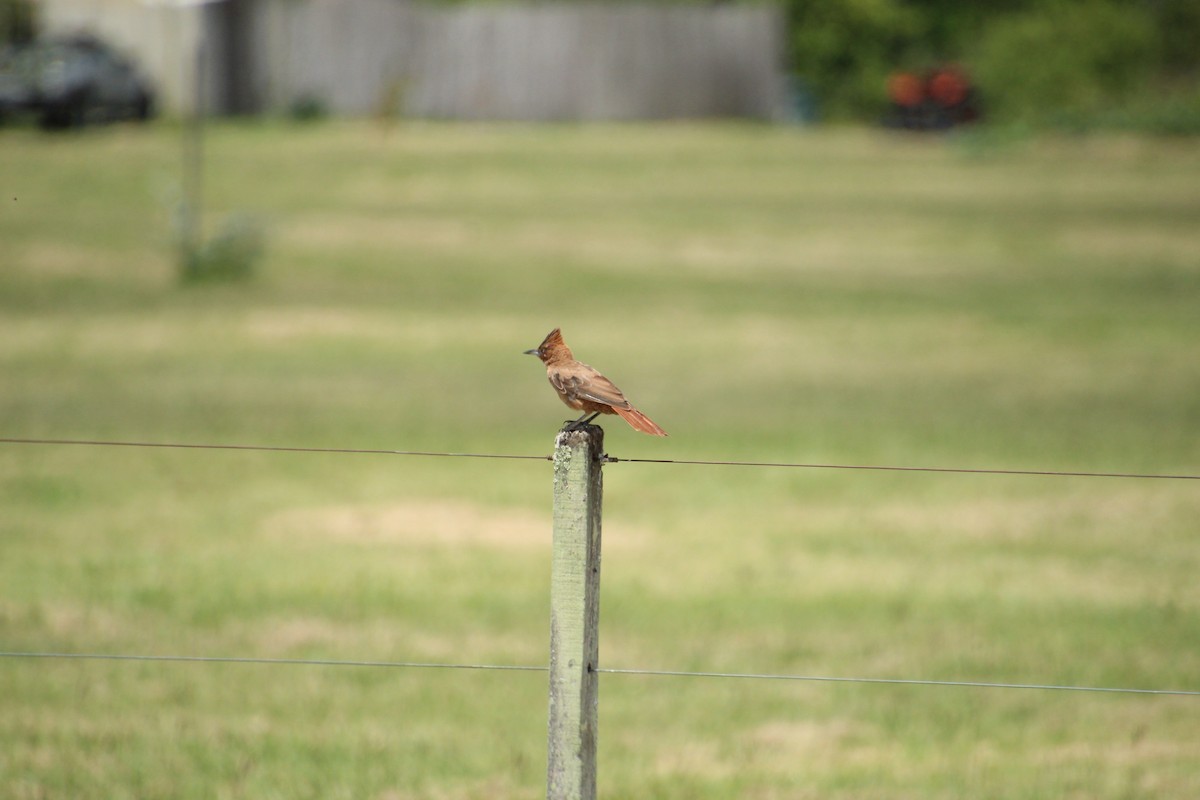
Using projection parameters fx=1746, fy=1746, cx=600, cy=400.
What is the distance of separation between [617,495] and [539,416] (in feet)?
8.54

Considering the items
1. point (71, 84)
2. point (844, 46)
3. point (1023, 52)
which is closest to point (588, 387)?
point (71, 84)

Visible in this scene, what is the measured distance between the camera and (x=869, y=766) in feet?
22.1

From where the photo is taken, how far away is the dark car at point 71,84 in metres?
33.8

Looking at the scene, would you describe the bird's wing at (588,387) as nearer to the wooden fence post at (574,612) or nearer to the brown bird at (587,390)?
the brown bird at (587,390)

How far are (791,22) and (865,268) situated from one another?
28.3 m

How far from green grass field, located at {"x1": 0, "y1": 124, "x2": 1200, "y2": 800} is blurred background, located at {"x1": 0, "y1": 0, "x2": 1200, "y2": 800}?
0.05 metres

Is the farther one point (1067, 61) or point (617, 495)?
point (1067, 61)

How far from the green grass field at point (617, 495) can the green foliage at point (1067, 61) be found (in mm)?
14704

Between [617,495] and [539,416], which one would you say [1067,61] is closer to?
[539,416]

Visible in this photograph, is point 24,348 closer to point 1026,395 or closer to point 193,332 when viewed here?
point 193,332

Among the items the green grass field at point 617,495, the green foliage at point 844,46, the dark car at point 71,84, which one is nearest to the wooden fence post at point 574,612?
the green grass field at point 617,495

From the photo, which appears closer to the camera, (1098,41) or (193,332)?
(193,332)

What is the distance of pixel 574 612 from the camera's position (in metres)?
3.91

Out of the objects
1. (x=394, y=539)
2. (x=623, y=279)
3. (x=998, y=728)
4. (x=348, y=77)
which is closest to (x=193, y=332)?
(x=623, y=279)
